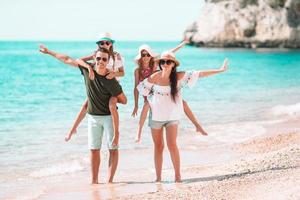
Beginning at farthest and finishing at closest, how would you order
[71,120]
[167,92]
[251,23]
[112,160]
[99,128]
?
[251,23] → [71,120] → [112,160] → [99,128] → [167,92]

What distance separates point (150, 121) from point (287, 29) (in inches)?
2877

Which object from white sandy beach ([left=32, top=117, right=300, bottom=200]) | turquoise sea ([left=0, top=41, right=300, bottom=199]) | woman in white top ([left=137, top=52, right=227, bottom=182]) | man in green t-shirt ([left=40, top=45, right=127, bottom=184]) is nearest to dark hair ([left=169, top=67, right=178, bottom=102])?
woman in white top ([left=137, top=52, right=227, bottom=182])

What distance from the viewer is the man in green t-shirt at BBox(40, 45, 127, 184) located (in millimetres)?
7828

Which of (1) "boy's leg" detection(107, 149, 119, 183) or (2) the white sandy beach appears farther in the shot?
(1) "boy's leg" detection(107, 149, 119, 183)

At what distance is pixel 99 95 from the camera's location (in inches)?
314

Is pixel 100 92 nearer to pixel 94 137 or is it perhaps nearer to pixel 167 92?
pixel 94 137

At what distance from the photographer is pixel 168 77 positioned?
784cm

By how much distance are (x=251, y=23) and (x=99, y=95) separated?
254 ft

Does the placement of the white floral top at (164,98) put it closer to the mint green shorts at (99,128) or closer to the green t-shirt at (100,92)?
the green t-shirt at (100,92)

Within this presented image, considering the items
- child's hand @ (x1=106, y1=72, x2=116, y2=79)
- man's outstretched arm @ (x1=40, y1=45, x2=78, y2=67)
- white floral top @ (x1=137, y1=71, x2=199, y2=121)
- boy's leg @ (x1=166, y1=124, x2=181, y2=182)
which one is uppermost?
man's outstretched arm @ (x1=40, y1=45, x2=78, y2=67)

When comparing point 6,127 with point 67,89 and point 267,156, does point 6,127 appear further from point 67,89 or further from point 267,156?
point 67,89

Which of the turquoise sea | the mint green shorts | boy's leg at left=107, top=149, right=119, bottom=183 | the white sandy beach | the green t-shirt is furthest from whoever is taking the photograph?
the turquoise sea

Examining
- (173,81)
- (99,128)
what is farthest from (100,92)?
(173,81)

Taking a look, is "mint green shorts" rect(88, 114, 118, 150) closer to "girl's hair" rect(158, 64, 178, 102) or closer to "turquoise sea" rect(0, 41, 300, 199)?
"girl's hair" rect(158, 64, 178, 102)
